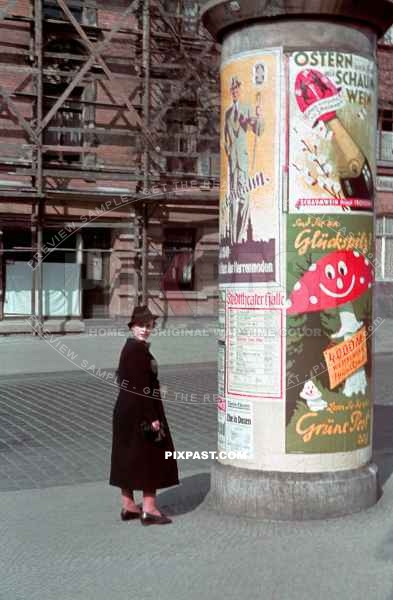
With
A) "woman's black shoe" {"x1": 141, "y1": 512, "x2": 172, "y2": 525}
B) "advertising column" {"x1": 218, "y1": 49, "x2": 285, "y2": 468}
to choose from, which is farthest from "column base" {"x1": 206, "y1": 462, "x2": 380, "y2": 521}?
"woman's black shoe" {"x1": 141, "y1": 512, "x2": 172, "y2": 525}

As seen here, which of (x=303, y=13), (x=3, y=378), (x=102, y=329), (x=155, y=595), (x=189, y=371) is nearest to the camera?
(x=155, y=595)

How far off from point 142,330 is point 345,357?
1456mm

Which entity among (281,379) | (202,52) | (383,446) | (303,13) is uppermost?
(202,52)

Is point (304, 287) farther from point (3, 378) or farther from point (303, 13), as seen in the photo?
point (3, 378)

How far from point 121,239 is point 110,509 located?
16.0m

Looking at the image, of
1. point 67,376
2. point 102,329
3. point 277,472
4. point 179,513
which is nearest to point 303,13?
point 277,472

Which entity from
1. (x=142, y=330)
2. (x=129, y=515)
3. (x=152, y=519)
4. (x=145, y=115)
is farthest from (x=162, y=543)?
(x=145, y=115)

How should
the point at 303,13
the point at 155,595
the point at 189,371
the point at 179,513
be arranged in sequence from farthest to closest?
the point at 189,371
the point at 179,513
the point at 303,13
the point at 155,595

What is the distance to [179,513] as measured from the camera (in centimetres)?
614

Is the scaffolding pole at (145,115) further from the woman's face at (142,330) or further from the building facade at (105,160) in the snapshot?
the woman's face at (142,330)

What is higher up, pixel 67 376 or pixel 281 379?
pixel 281 379

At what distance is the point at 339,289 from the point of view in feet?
19.3

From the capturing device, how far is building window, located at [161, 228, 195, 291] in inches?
898

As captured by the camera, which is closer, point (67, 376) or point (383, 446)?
point (383, 446)
